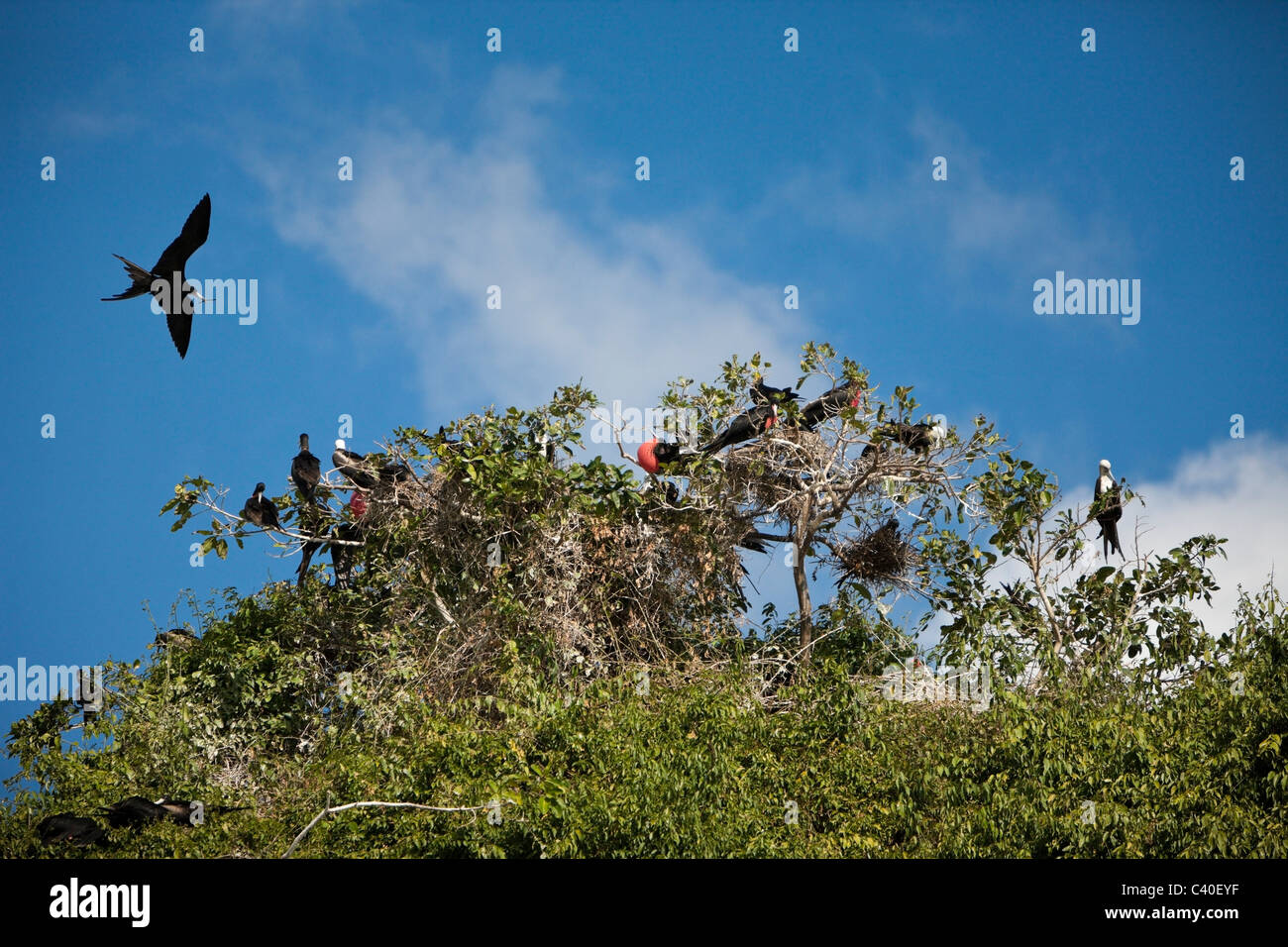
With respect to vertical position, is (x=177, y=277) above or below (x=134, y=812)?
above

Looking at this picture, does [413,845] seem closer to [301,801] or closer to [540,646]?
[301,801]

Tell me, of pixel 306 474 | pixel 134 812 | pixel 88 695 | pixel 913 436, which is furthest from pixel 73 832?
pixel 913 436

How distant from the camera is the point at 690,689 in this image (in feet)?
32.7

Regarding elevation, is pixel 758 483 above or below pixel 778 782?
above

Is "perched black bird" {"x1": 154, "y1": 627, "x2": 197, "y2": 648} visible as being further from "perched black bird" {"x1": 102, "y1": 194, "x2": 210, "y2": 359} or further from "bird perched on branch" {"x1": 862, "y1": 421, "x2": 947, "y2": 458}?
"bird perched on branch" {"x1": 862, "y1": 421, "x2": 947, "y2": 458}

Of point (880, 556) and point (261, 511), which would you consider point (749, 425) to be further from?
point (261, 511)

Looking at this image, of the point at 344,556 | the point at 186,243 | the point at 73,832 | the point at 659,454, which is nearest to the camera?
the point at 73,832

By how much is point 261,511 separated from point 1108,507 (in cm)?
834

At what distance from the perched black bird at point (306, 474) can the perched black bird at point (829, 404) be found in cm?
495

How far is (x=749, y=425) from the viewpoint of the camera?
1142cm

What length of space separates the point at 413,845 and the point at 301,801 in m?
1.78

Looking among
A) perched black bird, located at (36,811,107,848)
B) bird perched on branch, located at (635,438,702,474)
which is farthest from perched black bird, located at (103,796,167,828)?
bird perched on branch, located at (635,438,702,474)

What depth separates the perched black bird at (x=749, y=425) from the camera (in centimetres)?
1140

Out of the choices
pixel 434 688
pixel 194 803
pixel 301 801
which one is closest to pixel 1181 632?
pixel 434 688
